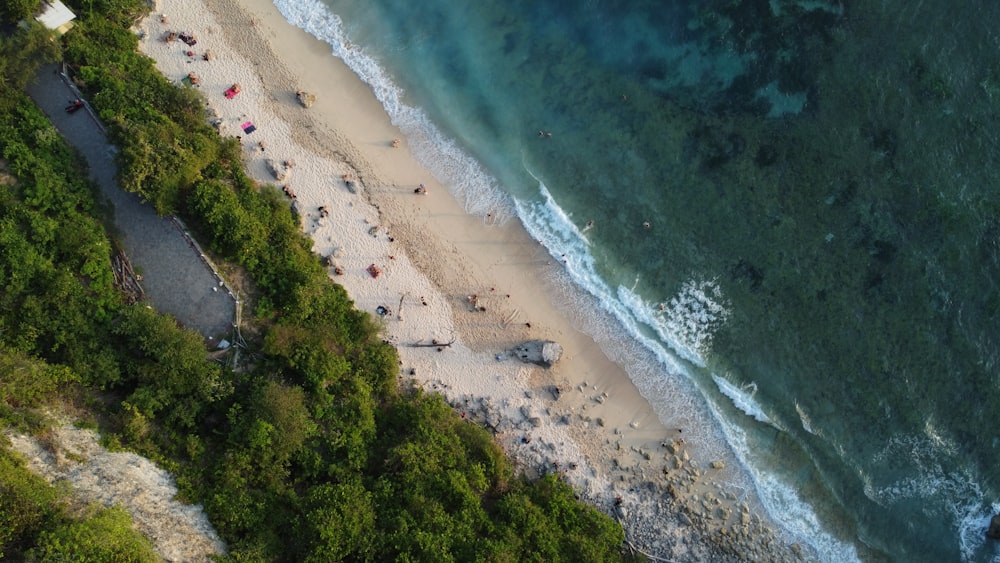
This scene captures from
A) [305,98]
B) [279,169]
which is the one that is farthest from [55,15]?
[279,169]

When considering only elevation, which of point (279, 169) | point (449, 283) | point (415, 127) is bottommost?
point (449, 283)

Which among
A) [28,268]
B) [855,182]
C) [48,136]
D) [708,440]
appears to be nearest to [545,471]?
[708,440]

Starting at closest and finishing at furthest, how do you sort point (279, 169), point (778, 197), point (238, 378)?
point (238, 378), point (279, 169), point (778, 197)

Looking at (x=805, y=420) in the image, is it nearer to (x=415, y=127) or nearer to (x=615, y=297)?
(x=615, y=297)

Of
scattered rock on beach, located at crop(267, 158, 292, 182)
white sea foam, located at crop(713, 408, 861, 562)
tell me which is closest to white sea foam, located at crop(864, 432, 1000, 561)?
white sea foam, located at crop(713, 408, 861, 562)

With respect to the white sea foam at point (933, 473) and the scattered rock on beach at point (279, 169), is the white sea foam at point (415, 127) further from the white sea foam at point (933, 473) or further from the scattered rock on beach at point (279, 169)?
the white sea foam at point (933, 473)

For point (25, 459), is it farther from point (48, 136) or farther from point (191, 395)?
point (48, 136)
